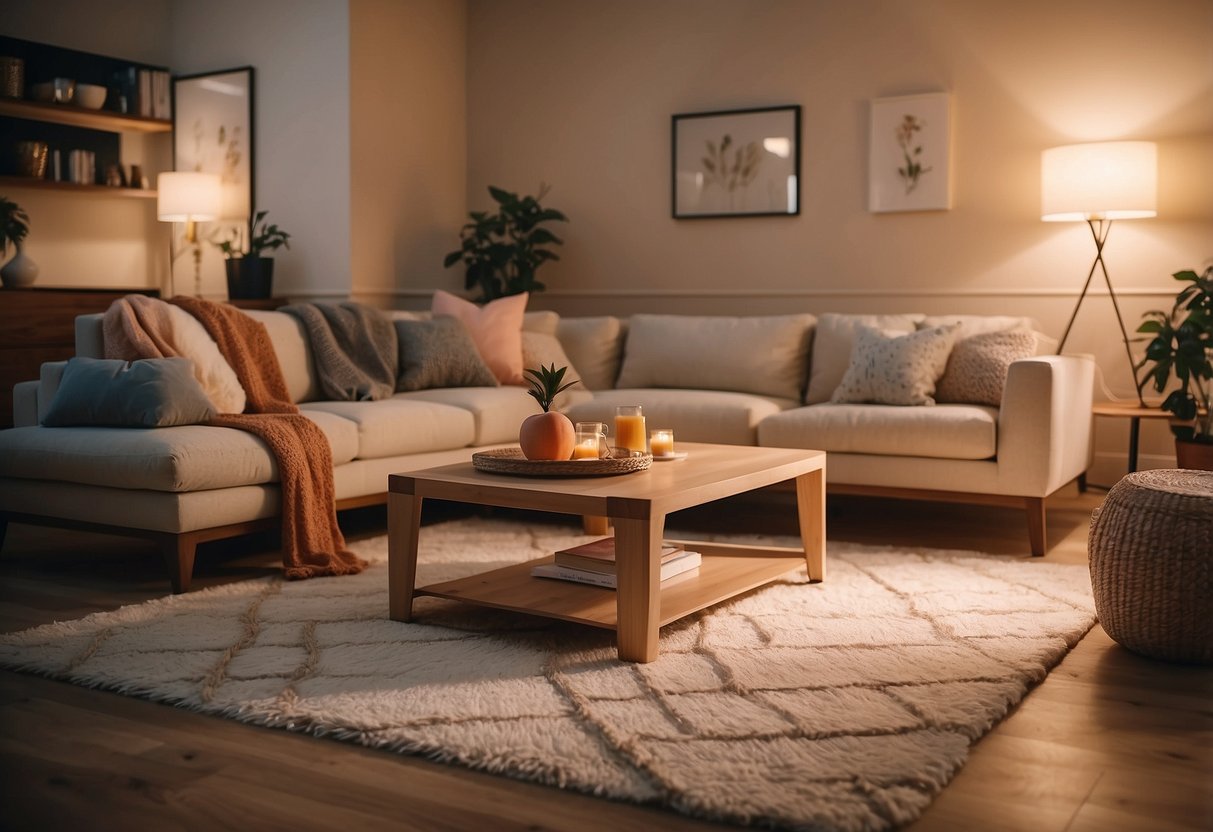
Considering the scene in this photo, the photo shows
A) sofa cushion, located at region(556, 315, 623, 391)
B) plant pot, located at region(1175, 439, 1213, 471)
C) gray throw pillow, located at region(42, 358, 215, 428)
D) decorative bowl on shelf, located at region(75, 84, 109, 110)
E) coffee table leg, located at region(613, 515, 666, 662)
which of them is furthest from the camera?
decorative bowl on shelf, located at region(75, 84, 109, 110)

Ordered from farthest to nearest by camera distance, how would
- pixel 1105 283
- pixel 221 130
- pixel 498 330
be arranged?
pixel 221 130 < pixel 498 330 < pixel 1105 283

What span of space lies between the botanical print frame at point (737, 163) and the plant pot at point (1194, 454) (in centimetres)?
199

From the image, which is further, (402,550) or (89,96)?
(89,96)

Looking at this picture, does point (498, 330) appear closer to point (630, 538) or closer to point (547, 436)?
point (547, 436)

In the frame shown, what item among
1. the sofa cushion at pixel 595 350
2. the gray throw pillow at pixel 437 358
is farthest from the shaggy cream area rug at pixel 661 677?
the sofa cushion at pixel 595 350

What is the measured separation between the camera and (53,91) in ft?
17.9

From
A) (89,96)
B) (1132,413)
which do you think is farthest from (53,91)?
(1132,413)

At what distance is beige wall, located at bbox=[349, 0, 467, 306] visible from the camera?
5.52 meters

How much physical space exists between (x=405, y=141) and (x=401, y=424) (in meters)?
2.41

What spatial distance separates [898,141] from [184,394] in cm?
328

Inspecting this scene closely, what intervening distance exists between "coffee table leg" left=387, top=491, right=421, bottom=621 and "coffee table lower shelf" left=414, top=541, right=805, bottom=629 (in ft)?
0.15

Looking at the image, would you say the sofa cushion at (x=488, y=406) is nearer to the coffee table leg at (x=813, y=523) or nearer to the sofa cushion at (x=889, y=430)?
the sofa cushion at (x=889, y=430)

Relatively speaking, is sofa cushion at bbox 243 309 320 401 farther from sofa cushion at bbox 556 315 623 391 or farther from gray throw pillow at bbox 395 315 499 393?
sofa cushion at bbox 556 315 623 391

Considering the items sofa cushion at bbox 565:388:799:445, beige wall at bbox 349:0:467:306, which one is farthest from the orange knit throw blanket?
beige wall at bbox 349:0:467:306
